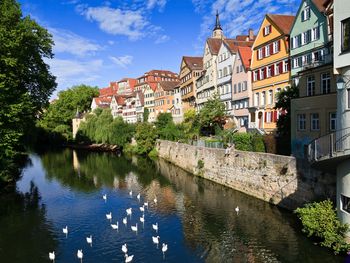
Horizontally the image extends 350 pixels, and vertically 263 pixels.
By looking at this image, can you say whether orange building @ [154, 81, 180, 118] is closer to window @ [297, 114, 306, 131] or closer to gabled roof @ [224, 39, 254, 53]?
gabled roof @ [224, 39, 254, 53]

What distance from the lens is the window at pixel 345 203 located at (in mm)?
16294

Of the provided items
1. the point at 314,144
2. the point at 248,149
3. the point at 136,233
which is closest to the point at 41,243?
the point at 136,233

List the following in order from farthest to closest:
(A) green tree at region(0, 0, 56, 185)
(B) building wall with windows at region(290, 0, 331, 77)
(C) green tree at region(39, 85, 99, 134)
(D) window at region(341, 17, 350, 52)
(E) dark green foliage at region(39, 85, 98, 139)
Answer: (C) green tree at region(39, 85, 99, 134), (E) dark green foliage at region(39, 85, 98, 139), (B) building wall with windows at region(290, 0, 331, 77), (A) green tree at region(0, 0, 56, 185), (D) window at region(341, 17, 350, 52)

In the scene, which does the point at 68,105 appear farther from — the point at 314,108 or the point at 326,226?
the point at 326,226

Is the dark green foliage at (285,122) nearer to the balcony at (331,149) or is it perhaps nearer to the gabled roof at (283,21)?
the gabled roof at (283,21)

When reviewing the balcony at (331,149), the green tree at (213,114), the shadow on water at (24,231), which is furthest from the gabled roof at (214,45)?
the balcony at (331,149)

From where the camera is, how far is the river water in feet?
60.3

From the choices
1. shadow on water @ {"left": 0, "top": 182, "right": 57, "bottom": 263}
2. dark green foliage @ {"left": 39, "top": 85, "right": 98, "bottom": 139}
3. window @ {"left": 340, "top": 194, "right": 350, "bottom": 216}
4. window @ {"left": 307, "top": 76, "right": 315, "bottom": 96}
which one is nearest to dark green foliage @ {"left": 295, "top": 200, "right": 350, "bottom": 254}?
window @ {"left": 340, "top": 194, "right": 350, "bottom": 216}

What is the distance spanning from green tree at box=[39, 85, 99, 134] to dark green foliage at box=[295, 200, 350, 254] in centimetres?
7902

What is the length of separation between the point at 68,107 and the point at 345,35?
95.4m

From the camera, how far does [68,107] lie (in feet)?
338

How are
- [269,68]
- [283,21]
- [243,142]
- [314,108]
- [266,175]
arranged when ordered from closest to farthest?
[314,108] → [266,175] → [243,142] → [283,21] → [269,68]

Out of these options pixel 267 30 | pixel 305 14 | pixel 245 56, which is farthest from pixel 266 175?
pixel 245 56

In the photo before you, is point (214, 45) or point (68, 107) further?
point (68, 107)
